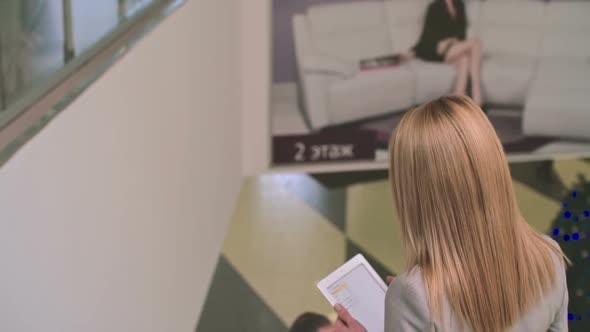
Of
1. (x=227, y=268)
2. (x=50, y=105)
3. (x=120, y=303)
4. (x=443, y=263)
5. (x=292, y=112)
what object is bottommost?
(x=227, y=268)

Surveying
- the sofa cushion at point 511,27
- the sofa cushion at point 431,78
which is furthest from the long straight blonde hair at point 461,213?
the sofa cushion at point 511,27

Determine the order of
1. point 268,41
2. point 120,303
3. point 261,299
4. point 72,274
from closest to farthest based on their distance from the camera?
point 72,274
point 120,303
point 261,299
point 268,41

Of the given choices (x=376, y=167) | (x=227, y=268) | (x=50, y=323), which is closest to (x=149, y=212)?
(x=50, y=323)

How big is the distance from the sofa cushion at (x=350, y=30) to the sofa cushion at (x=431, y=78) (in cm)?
24

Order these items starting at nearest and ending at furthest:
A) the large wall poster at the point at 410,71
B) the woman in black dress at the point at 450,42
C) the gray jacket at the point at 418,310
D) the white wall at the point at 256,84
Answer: the gray jacket at the point at 418,310 < the white wall at the point at 256,84 < the large wall poster at the point at 410,71 < the woman in black dress at the point at 450,42

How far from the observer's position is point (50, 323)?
119 centimetres

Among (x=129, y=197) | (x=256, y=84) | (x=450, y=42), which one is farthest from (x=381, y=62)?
(x=129, y=197)

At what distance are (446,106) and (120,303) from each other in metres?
0.91

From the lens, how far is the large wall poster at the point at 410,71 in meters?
3.84

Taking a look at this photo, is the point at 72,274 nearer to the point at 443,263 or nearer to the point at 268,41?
the point at 443,263

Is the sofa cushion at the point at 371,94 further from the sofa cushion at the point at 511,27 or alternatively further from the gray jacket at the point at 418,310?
the gray jacket at the point at 418,310

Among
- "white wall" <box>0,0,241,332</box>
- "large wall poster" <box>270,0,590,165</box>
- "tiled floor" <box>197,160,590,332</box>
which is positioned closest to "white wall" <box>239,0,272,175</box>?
"large wall poster" <box>270,0,590,165</box>

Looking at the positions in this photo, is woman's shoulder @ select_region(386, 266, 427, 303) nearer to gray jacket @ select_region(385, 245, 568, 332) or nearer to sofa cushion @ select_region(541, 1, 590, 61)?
gray jacket @ select_region(385, 245, 568, 332)

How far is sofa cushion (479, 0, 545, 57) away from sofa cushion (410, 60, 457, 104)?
27 cm
